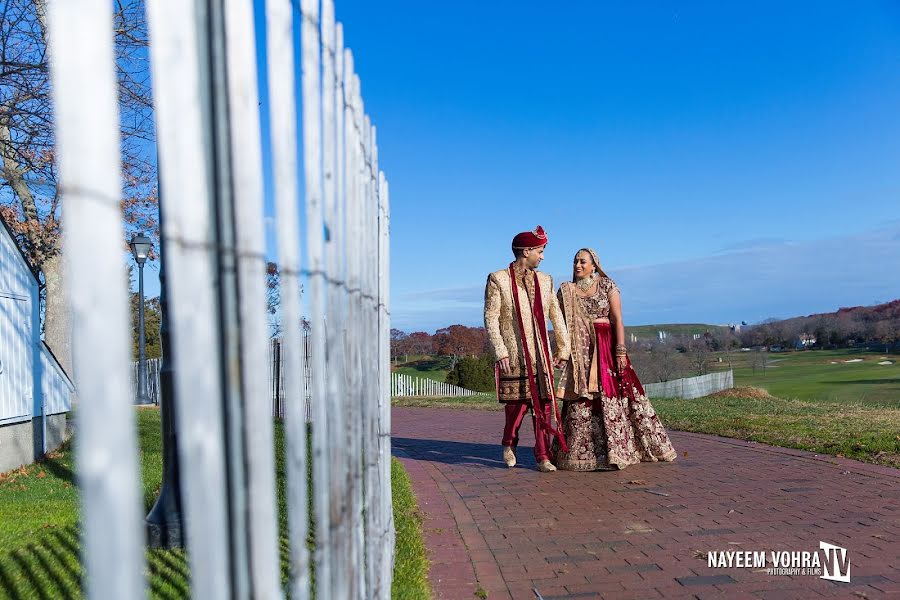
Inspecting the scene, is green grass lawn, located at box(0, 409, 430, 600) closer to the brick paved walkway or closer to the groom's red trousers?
the brick paved walkway

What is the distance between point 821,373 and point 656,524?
49.2m

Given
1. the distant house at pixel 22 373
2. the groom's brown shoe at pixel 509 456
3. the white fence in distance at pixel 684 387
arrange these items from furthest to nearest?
the white fence in distance at pixel 684 387
the distant house at pixel 22 373
the groom's brown shoe at pixel 509 456

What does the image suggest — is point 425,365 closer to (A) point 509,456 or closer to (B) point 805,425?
(B) point 805,425

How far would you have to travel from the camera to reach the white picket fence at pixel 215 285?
0.82m

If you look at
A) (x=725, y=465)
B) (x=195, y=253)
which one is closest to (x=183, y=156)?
(x=195, y=253)

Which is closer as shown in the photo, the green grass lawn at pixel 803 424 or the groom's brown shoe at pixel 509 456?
the groom's brown shoe at pixel 509 456

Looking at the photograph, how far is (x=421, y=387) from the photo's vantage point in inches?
1163

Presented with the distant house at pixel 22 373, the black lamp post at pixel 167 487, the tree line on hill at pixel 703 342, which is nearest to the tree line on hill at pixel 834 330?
the tree line on hill at pixel 703 342

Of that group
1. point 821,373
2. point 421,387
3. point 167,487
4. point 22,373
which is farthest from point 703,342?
point 167,487

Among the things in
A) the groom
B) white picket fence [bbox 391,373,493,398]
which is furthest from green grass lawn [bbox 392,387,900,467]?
white picket fence [bbox 391,373,493,398]

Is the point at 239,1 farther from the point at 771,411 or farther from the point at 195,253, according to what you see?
the point at 771,411

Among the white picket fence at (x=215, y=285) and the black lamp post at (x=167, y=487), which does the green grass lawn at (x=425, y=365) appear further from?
the white picket fence at (x=215, y=285)

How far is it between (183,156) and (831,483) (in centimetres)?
668

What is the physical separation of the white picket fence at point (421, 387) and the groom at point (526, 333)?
21717 mm
